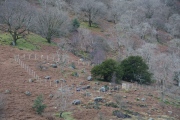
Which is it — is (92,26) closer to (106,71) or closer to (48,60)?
(48,60)

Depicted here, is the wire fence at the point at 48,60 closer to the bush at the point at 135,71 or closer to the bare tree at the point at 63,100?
the bush at the point at 135,71

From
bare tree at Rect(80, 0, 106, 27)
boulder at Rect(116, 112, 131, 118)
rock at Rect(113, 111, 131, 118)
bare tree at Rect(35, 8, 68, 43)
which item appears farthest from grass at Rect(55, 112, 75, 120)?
bare tree at Rect(80, 0, 106, 27)

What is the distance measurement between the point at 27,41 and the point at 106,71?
1599 cm

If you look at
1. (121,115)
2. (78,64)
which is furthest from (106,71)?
(121,115)

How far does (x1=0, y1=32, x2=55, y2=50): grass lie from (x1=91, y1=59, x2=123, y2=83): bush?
12.4 metres

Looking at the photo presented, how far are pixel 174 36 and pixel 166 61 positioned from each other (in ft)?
107

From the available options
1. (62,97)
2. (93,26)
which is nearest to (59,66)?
(62,97)

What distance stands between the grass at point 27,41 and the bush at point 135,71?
13.0 meters

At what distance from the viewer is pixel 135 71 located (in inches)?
1608

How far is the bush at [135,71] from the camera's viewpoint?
40.8m

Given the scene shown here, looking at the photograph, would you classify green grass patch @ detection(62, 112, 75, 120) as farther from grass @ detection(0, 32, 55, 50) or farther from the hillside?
grass @ detection(0, 32, 55, 50)

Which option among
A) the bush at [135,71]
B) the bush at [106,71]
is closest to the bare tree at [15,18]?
the bush at [106,71]

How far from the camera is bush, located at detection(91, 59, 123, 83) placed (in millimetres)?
36406

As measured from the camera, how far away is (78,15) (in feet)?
245
